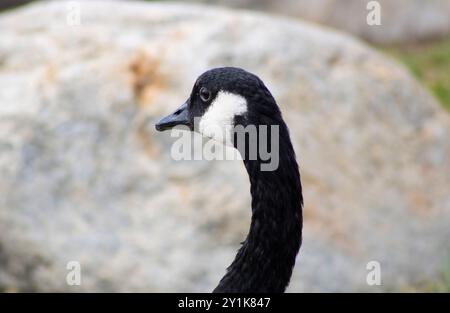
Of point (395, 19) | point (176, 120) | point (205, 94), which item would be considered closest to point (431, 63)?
point (395, 19)

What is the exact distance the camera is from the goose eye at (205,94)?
11.0ft

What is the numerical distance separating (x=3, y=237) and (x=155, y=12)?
1624mm

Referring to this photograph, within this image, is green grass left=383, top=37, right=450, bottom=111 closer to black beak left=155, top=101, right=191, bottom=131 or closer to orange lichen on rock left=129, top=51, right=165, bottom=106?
orange lichen on rock left=129, top=51, right=165, bottom=106

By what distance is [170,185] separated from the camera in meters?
5.15

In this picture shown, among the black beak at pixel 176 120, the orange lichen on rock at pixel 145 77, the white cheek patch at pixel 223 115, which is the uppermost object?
the orange lichen on rock at pixel 145 77

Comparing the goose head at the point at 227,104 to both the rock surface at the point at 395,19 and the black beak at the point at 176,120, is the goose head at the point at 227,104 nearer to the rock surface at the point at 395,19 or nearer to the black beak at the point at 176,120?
the black beak at the point at 176,120

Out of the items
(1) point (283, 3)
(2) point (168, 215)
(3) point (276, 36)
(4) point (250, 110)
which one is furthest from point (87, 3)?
(1) point (283, 3)

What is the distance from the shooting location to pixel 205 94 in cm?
338

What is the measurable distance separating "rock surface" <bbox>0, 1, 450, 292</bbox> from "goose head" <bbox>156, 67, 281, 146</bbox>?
1652 millimetres

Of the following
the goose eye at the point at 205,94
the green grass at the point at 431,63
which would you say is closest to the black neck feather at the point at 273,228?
the goose eye at the point at 205,94

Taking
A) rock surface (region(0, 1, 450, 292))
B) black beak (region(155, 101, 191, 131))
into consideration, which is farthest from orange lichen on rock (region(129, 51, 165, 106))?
black beak (region(155, 101, 191, 131))

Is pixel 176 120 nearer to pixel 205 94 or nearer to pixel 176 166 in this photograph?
pixel 205 94
